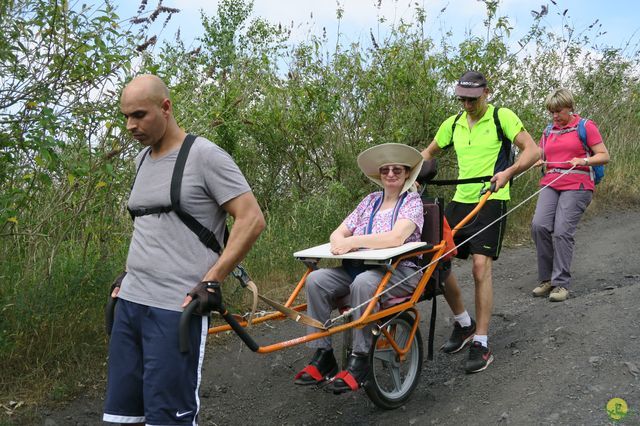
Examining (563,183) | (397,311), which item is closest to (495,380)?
(397,311)

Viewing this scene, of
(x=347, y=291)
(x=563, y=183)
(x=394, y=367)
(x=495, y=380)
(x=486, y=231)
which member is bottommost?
(x=495, y=380)

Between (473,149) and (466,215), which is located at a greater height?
(473,149)

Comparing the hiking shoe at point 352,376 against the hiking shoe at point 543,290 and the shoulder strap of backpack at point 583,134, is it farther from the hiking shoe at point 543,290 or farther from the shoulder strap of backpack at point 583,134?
the shoulder strap of backpack at point 583,134

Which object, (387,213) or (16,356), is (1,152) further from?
(387,213)

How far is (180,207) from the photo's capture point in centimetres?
349

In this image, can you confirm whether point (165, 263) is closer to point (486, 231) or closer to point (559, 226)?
point (486, 231)

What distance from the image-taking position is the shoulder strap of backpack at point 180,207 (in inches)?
137

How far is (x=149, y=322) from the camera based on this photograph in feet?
11.5

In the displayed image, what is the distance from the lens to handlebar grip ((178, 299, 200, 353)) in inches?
131

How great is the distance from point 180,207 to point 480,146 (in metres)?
3.34

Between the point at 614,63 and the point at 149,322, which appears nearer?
the point at 149,322

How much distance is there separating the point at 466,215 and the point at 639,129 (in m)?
10.1

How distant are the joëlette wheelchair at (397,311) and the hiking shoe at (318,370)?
97 millimetres

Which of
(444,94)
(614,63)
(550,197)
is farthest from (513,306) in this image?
(614,63)
